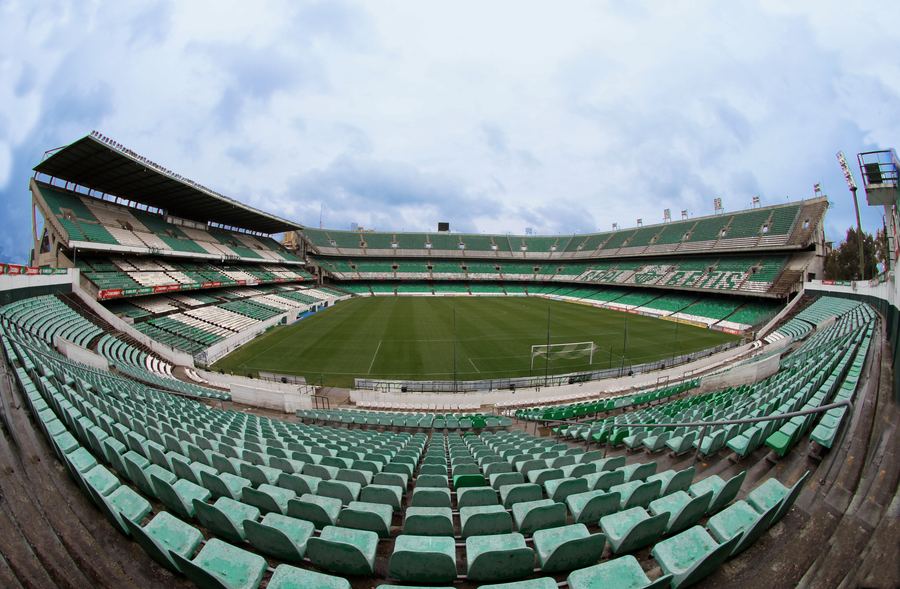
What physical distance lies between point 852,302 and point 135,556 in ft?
122

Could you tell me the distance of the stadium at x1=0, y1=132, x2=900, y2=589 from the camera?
2.88 meters

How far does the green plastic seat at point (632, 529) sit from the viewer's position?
3.02 metres

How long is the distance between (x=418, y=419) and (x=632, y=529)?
32.9 feet

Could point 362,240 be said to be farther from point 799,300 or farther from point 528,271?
point 799,300

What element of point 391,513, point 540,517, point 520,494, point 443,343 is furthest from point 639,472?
point 443,343

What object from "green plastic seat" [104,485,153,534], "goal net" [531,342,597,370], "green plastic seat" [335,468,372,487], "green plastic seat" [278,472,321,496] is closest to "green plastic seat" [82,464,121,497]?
"green plastic seat" [104,485,153,534]

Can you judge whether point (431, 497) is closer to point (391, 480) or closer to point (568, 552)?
point (391, 480)

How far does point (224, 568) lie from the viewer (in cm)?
262

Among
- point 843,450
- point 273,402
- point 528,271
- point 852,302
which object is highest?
point 528,271

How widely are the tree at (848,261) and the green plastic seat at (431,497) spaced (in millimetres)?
56738

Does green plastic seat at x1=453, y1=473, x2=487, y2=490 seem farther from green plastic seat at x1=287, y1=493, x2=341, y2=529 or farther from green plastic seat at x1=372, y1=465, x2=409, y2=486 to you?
green plastic seat at x1=287, y1=493, x2=341, y2=529

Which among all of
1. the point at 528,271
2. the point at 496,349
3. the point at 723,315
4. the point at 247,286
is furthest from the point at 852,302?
the point at 247,286

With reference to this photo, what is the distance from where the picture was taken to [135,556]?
9.46 feet

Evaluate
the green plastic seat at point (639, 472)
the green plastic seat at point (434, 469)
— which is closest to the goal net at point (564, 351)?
the green plastic seat at point (434, 469)
